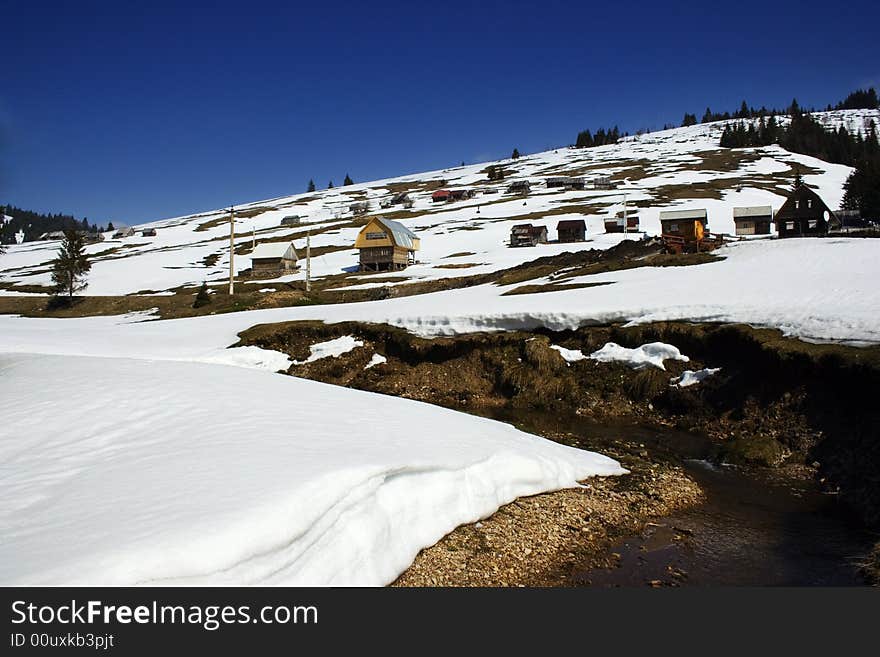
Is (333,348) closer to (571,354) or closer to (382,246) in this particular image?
(571,354)

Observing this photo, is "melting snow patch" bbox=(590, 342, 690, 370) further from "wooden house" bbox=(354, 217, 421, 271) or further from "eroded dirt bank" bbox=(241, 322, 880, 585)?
"wooden house" bbox=(354, 217, 421, 271)

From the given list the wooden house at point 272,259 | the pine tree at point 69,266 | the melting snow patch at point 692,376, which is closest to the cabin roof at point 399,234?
the wooden house at point 272,259

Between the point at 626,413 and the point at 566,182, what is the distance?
5653 inches

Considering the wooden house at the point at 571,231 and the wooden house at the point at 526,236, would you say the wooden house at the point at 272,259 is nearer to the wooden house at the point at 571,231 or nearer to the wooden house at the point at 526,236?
the wooden house at the point at 526,236

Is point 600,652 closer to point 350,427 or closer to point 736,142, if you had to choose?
point 350,427

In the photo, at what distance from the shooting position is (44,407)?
10250 millimetres

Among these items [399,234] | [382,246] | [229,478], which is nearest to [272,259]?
[382,246]

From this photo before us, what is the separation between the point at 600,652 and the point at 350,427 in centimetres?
689

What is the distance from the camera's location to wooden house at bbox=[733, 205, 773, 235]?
78062 mm

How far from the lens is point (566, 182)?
14938cm

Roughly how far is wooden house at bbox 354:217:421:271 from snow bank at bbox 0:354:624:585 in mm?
59760

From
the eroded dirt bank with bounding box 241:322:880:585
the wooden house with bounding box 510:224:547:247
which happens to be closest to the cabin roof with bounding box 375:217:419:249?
the wooden house with bounding box 510:224:547:247

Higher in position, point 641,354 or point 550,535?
point 641,354

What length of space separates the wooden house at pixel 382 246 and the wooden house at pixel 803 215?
2166 inches
